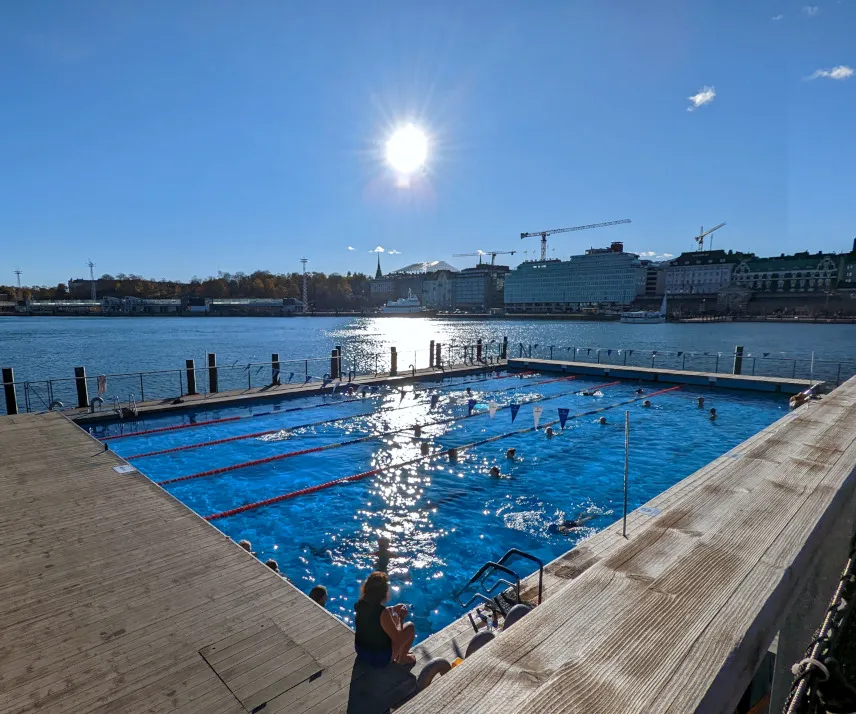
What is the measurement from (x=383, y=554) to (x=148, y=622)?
16.4ft

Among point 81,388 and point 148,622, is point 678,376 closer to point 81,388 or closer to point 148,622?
point 148,622

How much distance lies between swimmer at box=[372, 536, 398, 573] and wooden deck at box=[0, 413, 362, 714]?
3301mm

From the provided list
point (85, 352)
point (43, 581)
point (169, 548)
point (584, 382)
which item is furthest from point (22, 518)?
point (85, 352)

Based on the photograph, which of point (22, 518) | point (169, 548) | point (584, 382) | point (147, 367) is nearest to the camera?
point (169, 548)

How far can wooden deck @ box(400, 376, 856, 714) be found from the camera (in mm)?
2238

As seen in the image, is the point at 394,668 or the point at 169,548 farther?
the point at 169,548

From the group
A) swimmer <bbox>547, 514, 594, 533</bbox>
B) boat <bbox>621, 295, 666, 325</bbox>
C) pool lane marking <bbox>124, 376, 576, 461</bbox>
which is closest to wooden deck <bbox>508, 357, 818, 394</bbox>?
pool lane marking <bbox>124, 376, 576, 461</bbox>

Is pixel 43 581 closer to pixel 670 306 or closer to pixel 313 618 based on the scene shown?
pixel 313 618

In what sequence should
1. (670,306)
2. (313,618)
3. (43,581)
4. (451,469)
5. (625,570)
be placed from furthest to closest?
(670,306) → (451,469) → (43,581) → (313,618) → (625,570)

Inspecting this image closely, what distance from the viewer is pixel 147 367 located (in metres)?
44.3

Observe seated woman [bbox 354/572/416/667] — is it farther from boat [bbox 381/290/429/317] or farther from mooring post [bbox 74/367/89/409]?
boat [bbox 381/290/429/317]

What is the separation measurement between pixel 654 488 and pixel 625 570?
11.3 meters

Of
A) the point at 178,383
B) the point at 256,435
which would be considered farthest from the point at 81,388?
the point at 178,383

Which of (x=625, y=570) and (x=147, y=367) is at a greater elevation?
(x=625, y=570)
